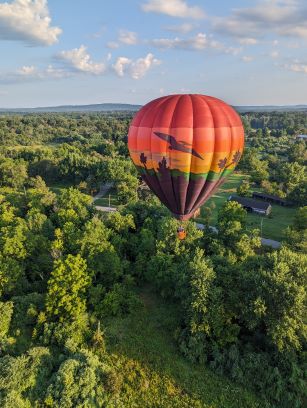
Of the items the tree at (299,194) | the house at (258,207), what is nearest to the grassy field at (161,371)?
the house at (258,207)

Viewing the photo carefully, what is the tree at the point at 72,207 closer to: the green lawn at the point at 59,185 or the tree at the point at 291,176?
the green lawn at the point at 59,185

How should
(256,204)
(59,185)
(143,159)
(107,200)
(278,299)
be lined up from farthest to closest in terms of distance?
(59,185), (107,200), (256,204), (278,299), (143,159)

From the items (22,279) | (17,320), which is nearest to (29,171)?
(22,279)

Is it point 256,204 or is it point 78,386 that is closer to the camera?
point 78,386

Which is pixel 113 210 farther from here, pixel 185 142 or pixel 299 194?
pixel 185 142

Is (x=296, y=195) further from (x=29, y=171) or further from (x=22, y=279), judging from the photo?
(x=29, y=171)

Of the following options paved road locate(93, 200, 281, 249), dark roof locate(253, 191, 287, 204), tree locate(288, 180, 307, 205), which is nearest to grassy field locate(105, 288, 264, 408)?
paved road locate(93, 200, 281, 249)

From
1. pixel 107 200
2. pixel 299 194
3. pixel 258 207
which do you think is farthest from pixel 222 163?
pixel 107 200
